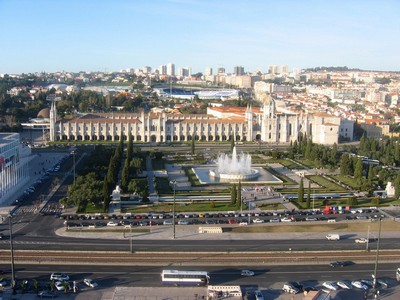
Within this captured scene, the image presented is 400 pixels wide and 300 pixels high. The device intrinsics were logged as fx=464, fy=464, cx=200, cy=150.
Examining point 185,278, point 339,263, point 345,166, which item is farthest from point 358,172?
point 185,278

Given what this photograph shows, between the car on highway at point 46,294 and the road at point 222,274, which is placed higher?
the car on highway at point 46,294

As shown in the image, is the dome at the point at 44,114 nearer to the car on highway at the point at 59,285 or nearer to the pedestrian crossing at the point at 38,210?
the pedestrian crossing at the point at 38,210

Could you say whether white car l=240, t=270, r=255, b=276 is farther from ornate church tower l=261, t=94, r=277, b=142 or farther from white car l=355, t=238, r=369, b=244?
ornate church tower l=261, t=94, r=277, b=142

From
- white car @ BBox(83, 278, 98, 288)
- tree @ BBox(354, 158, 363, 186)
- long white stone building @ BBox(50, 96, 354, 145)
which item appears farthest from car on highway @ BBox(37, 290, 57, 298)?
long white stone building @ BBox(50, 96, 354, 145)

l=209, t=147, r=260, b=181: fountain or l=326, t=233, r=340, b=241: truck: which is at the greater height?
l=209, t=147, r=260, b=181: fountain

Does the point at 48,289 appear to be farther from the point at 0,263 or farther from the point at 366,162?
the point at 366,162

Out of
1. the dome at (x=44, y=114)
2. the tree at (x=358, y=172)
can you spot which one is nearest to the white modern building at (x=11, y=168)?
the tree at (x=358, y=172)
